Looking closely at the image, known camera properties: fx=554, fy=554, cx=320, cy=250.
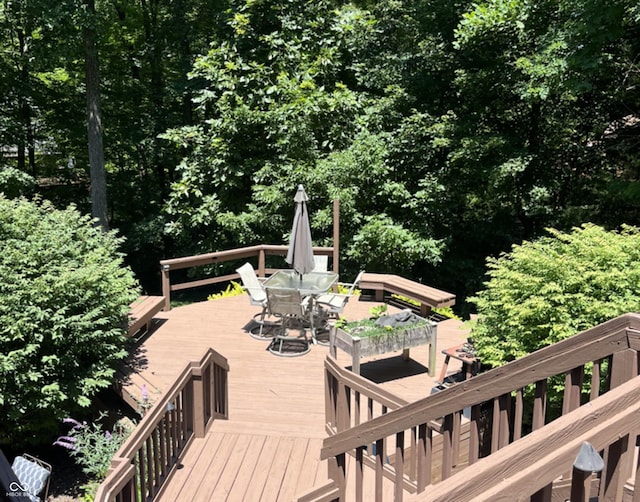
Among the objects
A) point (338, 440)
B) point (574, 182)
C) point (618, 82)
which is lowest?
point (338, 440)

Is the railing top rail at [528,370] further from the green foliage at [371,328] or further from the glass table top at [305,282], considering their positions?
the glass table top at [305,282]

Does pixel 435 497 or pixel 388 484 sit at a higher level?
pixel 435 497

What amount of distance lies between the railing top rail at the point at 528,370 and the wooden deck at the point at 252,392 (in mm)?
1770

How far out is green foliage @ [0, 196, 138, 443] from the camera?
228 inches

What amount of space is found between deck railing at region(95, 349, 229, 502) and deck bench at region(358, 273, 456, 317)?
11.8 ft

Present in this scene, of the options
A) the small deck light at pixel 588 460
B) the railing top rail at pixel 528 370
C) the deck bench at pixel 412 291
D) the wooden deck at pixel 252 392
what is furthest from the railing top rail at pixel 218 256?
the small deck light at pixel 588 460

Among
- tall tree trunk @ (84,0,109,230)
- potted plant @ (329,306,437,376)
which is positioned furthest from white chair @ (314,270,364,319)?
tall tree trunk @ (84,0,109,230)

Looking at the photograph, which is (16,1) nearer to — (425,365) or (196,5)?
(196,5)

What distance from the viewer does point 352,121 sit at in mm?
13453

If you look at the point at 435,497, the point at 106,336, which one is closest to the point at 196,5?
the point at 106,336

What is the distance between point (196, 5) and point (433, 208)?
8798mm

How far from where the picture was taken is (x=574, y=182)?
11.8 m

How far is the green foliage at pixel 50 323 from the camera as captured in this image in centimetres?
579

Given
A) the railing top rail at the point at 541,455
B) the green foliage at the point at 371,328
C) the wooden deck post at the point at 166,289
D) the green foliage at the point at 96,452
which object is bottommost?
the green foliage at the point at 96,452
